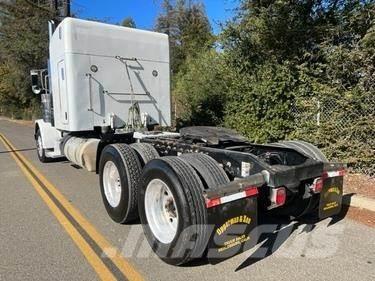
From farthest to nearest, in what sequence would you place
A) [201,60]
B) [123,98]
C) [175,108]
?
[175,108] < [201,60] < [123,98]

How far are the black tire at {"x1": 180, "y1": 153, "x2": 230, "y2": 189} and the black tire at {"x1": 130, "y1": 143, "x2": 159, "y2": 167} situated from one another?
1192mm

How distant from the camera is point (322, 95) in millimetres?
8461

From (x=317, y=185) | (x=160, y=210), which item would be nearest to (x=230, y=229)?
(x=160, y=210)

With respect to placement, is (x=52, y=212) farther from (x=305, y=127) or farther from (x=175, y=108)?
(x=175, y=108)

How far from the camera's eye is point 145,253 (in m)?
4.63

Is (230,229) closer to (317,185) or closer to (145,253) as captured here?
(145,253)

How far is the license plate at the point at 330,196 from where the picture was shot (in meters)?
4.71

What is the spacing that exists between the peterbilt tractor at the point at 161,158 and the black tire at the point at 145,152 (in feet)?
0.05

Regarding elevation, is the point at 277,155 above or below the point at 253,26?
below

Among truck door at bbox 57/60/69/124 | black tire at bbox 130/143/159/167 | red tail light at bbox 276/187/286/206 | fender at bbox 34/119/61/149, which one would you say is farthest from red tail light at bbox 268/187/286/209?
fender at bbox 34/119/61/149

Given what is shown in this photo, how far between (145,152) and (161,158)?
1.23 metres

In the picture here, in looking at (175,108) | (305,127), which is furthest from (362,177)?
(175,108)

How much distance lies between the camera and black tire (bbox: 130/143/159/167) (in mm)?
5661

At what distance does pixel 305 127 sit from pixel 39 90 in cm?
728
